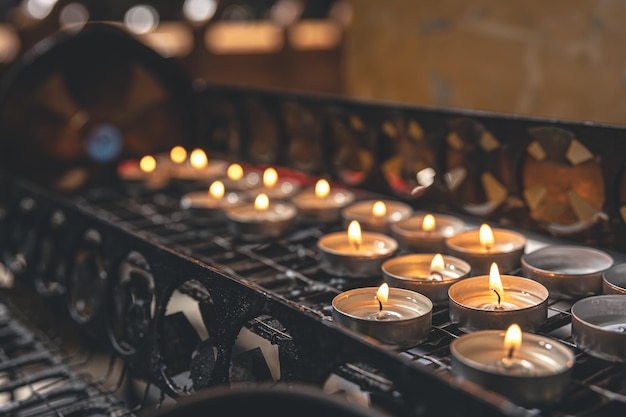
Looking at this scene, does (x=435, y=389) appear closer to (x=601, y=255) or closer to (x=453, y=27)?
(x=601, y=255)

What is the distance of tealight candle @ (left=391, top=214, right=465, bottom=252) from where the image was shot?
245cm

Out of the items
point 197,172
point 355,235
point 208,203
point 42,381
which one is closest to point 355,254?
point 355,235

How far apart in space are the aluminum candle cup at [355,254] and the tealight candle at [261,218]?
0.99 feet

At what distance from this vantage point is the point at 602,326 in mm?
1795

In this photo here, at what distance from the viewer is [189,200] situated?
312 cm

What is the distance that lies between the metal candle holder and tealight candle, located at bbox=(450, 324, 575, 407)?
59 cm

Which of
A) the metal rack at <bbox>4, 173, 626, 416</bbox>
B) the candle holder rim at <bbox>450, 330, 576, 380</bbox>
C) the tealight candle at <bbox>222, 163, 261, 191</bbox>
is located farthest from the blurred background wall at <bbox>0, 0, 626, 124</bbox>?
the candle holder rim at <bbox>450, 330, 576, 380</bbox>

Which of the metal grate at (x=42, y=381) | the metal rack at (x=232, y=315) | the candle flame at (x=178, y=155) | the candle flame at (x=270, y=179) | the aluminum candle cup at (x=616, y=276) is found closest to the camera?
the metal rack at (x=232, y=315)

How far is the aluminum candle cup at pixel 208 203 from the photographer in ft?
9.89

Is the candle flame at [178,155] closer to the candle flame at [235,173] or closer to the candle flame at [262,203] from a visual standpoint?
the candle flame at [235,173]

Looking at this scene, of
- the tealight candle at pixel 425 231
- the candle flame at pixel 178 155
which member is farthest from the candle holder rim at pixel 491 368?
the candle flame at pixel 178 155

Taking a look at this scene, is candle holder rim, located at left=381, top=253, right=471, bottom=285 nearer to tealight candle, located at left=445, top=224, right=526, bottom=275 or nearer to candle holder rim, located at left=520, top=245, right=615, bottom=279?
tealight candle, located at left=445, top=224, right=526, bottom=275

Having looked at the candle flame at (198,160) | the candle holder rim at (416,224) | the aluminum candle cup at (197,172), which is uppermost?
the candle flame at (198,160)

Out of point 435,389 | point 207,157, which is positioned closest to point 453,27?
point 207,157
